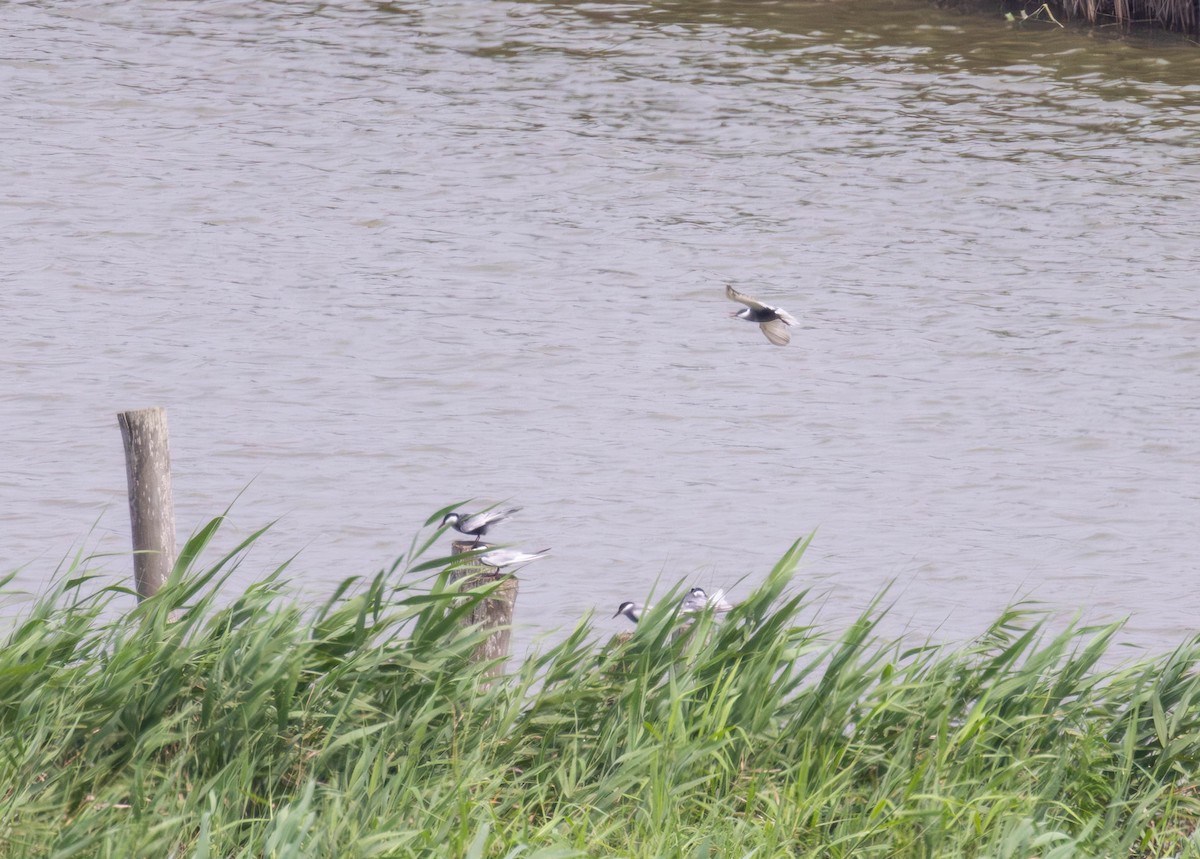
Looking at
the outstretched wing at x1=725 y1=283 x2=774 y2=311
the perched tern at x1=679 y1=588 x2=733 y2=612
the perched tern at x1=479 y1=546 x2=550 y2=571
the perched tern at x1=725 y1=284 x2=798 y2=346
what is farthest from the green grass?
the perched tern at x1=725 y1=284 x2=798 y2=346

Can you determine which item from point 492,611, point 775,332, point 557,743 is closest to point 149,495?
point 492,611

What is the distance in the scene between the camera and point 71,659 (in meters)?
5.33

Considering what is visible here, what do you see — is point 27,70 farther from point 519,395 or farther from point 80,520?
point 80,520

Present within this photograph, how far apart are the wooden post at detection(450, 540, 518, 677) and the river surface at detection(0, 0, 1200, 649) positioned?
984 millimetres

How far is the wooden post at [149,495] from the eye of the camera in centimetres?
576

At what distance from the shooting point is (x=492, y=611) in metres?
5.69

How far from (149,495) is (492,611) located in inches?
46.0

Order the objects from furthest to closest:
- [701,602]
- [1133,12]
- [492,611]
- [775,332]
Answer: [1133,12]
[775,332]
[701,602]
[492,611]

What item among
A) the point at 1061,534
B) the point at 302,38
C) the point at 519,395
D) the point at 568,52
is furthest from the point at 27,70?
the point at 1061,534

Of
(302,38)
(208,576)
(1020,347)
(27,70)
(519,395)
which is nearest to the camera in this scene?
(208,576)

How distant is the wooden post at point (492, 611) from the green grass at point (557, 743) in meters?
0.14

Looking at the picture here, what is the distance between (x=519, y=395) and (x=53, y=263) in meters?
4.70

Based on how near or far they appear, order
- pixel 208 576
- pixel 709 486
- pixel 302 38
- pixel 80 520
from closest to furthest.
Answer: pixel 208 576, pixel 80 520, pixel 709 486, pixel 302 38

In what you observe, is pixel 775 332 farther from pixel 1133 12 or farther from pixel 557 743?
pixel 1133 12
